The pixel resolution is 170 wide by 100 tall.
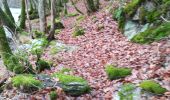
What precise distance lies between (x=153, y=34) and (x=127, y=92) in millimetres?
3791

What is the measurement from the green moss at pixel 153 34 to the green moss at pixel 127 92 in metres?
2.64

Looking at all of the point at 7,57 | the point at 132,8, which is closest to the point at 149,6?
the point at 132,8

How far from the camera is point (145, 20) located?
11.2m

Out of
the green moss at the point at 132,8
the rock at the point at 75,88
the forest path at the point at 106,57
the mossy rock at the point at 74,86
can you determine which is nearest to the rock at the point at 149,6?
the green moss at the point at 132,8

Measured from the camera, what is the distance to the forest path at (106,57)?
7355 mm

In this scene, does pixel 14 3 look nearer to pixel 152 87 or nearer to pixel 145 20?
pixel 145 20

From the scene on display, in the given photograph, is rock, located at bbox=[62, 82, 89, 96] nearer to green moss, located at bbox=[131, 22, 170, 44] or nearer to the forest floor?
the forest floor

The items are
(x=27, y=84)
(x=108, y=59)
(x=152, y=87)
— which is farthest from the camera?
(x=108, y=59)

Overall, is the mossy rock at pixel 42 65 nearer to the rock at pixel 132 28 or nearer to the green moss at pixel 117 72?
the green moss at pixel 117 72

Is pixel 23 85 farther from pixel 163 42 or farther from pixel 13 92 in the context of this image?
pixel 163 42

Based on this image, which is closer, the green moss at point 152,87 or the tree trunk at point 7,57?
the green moss at point 152,87

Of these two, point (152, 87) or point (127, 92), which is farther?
point (127, 92)

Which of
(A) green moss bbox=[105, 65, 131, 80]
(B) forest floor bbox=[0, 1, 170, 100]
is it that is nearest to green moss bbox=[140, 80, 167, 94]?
(B) forest floor bbox=[0, 1, 170, 100]

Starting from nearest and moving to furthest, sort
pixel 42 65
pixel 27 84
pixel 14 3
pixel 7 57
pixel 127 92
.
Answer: pixel 127 92, pixel 27 84, pixel 7 57, pixel 42 65, pixel 14 3
